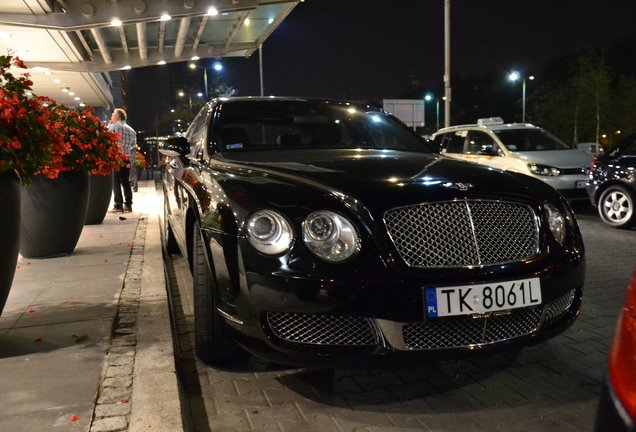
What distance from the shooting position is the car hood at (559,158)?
10836 mm

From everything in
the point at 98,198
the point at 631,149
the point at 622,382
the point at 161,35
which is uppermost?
the point at 161,35

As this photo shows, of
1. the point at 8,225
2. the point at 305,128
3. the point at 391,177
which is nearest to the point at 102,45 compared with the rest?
the point at 305,128

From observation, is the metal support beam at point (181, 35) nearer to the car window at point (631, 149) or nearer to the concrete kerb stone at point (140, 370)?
the car window at point (631, 149)

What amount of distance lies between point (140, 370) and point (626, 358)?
2538mm

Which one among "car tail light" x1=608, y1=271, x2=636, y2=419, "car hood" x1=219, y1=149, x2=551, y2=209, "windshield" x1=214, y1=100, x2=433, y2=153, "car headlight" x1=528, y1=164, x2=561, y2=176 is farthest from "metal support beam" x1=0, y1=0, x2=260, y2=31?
"car tail light" x1=608, y1=271, x2=636, y2=419

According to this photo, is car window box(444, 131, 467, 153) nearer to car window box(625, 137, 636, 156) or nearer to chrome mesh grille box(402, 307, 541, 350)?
car window box(625, 137, 636, 156)

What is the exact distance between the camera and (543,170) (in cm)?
1075

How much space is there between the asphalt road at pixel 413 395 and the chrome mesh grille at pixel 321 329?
429 millimetres

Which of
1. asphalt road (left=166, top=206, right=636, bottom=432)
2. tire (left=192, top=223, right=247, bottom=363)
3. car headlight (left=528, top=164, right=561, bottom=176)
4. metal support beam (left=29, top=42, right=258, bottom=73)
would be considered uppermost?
metal support beam (left=29, top=42, right=258, bottom=73)

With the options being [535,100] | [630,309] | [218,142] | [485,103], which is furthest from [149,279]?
[485,103]

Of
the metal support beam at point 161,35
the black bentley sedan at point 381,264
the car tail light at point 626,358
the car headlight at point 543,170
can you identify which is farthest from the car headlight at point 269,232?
the metal support beam at point 161,35

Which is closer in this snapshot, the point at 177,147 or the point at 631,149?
the point at 177,147

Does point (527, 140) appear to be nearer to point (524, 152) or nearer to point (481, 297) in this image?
point (524, 152)

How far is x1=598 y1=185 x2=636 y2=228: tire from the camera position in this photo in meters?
8.69
